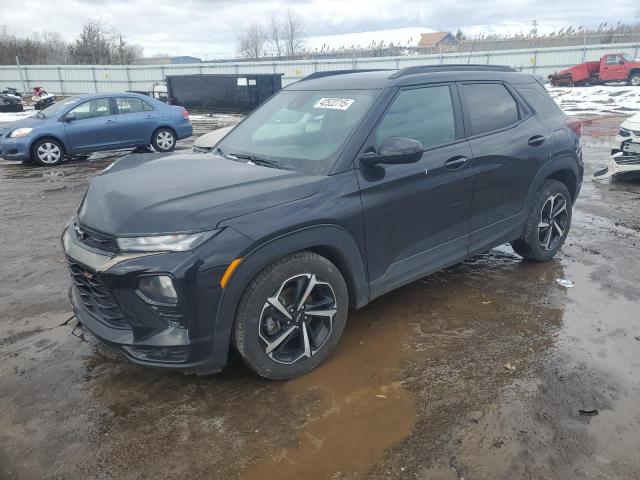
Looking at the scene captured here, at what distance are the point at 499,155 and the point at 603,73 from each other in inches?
1134

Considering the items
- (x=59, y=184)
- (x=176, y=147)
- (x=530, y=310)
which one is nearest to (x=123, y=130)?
(x=176, y=147)

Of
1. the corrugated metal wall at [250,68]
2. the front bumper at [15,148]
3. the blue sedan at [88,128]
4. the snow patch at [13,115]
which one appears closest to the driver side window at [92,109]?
the blue sedan at [88,128]

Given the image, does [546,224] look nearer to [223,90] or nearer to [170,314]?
Result: [170,314]

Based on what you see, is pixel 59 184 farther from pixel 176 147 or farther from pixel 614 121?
pixel 614 121

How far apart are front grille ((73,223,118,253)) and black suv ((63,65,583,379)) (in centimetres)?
1

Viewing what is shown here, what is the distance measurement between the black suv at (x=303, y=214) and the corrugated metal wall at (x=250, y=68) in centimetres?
2717

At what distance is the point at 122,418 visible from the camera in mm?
2760

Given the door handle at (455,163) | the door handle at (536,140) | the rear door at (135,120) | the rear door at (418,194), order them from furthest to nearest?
the rear door at (135,120) < the door handle at (536,140) < the door handle at (455,163) < the rear door at (418,194)

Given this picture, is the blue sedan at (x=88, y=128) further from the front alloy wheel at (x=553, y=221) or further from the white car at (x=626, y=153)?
the front alloy wheel at (x=553, y=221)

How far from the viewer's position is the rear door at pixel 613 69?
26.9m

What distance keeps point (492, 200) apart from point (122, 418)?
10.3 feet

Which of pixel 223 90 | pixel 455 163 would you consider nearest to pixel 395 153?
pixel 455 163

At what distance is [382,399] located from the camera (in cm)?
290

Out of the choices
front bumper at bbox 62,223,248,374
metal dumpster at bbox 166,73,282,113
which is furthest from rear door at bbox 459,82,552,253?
metal dumpster at bbox 166,73,282,113
